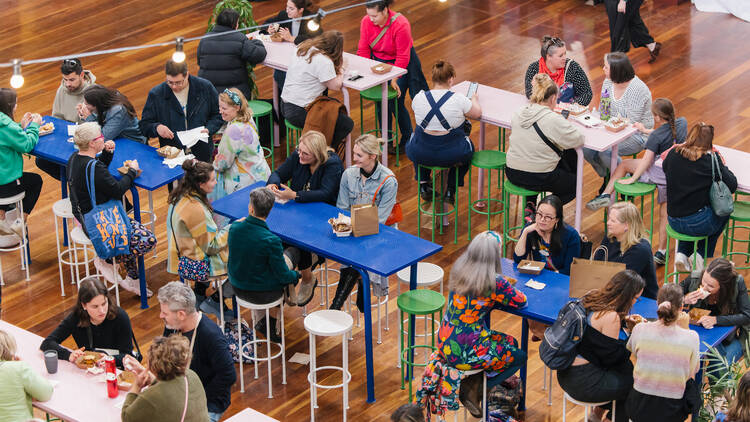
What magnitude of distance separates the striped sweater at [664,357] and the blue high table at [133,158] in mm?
3810

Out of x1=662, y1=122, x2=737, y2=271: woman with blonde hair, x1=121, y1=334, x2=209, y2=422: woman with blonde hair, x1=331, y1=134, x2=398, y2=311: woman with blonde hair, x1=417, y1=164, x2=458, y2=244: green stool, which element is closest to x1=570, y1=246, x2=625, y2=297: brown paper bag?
x1=331, y1=134, x2=398, y2=311: woman with blonde hair

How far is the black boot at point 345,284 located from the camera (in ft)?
24.6

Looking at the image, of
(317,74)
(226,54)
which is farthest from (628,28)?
(226,54)

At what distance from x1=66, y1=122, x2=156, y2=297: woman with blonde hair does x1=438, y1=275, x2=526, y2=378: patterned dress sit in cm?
277

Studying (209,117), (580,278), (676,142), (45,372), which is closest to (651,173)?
(676,142)

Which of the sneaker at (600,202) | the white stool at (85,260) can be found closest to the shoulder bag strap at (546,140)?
the sneaker at (600,202)

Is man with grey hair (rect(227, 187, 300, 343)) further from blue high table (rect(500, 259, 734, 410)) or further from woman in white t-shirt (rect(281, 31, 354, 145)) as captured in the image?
woman in white t-shirt (rect(281, 31, 354, 145))

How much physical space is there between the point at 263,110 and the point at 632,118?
131 inches

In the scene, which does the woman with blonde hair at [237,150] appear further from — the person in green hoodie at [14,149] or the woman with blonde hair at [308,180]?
the person in green hoodie at [14,149]

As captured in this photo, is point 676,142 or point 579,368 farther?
point 676,142

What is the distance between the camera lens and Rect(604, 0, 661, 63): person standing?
38.8ft

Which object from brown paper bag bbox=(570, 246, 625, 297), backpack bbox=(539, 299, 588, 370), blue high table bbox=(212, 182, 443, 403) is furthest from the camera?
blue high table bbox=(212, 182, 443, 403)

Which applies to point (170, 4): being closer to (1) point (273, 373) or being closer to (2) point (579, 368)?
(1) point (273, 373)

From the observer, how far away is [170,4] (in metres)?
14.4
